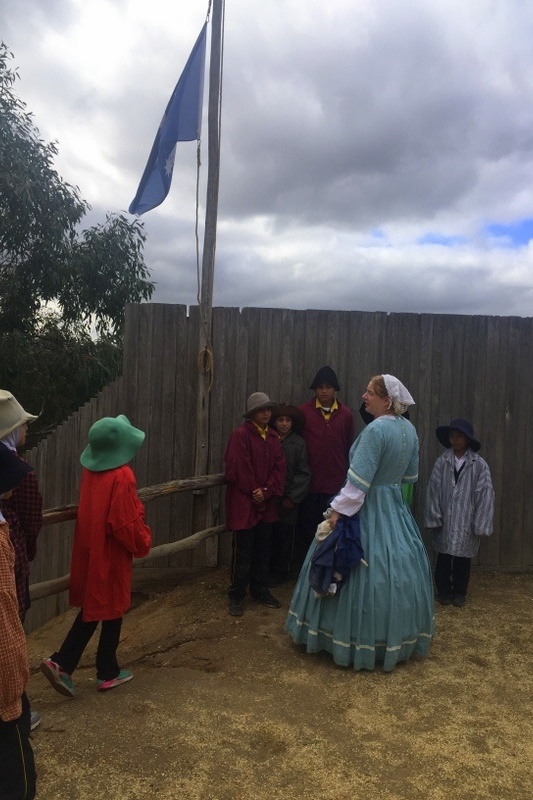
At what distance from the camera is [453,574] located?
5129 millimetres

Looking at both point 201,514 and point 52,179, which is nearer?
point 201,514

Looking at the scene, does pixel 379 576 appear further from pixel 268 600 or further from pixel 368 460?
pixel 268 600

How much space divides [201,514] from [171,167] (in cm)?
319

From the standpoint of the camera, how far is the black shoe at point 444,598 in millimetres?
5005

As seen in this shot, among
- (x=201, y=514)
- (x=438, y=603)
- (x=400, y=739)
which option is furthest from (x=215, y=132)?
(x=400, y=739)

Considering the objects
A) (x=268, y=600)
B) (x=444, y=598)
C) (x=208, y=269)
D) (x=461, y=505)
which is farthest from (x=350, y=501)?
(x=208, y=269)

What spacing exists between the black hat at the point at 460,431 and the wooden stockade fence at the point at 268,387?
1.19ft

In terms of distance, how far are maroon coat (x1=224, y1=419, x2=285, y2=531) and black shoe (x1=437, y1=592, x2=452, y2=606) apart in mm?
1503

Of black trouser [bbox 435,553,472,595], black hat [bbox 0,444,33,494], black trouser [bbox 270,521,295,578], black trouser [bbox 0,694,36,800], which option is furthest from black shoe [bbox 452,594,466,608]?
black hat [bbox 0,444,33,494]

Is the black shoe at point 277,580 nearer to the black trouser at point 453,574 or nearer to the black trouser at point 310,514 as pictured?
the black trouser at point 310,514

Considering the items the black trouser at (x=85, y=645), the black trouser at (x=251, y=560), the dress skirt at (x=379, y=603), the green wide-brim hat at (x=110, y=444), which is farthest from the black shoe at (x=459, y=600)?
the green wide-brim hat at (x=110, y=444)

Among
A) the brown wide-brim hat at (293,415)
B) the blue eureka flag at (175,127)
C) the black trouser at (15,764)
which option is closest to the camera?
the black trouser at (15,764)

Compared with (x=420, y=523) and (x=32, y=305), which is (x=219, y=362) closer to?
(x=420, y=523)

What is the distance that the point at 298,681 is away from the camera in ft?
12.0
